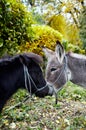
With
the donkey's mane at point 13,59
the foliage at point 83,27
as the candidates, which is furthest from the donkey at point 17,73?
the foliage at point 83,27

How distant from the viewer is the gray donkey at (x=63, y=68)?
17.9 feet

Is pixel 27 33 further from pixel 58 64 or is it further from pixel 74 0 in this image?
pixel 74 0

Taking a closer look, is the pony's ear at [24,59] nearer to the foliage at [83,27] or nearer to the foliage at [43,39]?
the foliage at [43,39]

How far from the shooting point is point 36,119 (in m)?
5.85

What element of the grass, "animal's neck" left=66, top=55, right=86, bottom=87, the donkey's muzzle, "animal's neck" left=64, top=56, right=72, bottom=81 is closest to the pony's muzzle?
the donkey's muzzle

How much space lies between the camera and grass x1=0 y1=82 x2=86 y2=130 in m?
5.55

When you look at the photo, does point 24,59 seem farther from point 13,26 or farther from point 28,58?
point 13,26

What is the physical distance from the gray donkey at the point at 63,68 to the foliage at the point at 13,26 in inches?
51.1

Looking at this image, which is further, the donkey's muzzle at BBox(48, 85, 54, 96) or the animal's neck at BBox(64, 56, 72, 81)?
the animal's neck at BBox(64, 56, 72, 81)

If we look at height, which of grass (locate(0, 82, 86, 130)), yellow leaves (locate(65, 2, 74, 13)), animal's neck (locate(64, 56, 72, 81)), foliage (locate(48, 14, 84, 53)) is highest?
animal's neck (locate(64, 56, 72, 81))

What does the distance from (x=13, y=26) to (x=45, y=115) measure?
2052mm

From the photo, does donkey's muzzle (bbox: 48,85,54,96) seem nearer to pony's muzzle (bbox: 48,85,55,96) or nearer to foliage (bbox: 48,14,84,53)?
pony's muzzle (bbox: 48,85,55,96)

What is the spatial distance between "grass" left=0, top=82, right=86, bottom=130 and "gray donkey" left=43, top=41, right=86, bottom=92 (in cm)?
73

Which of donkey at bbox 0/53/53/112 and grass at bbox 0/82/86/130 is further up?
donkey at bbox 0/53/53/112
